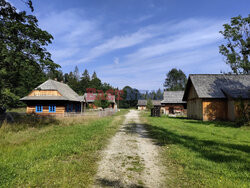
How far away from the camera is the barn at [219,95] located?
16.9 m

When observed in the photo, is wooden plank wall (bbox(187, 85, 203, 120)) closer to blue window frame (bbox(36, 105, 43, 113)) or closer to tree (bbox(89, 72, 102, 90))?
blue window frame (bbox(36, 105, 43, 113))

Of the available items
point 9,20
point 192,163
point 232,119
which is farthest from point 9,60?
point 232,119

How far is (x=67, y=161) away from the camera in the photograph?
16.1 ft

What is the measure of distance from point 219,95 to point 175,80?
7004 centimetres

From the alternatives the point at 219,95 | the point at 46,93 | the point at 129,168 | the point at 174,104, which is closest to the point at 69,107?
the point at 46,93

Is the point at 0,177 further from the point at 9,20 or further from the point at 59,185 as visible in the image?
the point at 9,20

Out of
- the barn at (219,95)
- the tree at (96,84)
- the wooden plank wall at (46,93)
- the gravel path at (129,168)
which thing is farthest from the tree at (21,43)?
the tree at (96,84)

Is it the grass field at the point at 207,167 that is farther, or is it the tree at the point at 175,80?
the tree at the point at 175,80

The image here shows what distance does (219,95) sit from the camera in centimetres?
1853

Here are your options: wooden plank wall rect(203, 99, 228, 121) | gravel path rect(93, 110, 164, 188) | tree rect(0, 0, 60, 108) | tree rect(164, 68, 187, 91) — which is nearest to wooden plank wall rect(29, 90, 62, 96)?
tree rect(0, 0, 60, 108)

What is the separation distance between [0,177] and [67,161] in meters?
1.71

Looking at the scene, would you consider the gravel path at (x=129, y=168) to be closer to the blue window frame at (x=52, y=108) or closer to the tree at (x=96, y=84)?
the blue window frame at (x=52, y=108)

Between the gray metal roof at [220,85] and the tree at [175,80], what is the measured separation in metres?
62.0

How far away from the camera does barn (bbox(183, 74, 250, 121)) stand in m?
16.9
